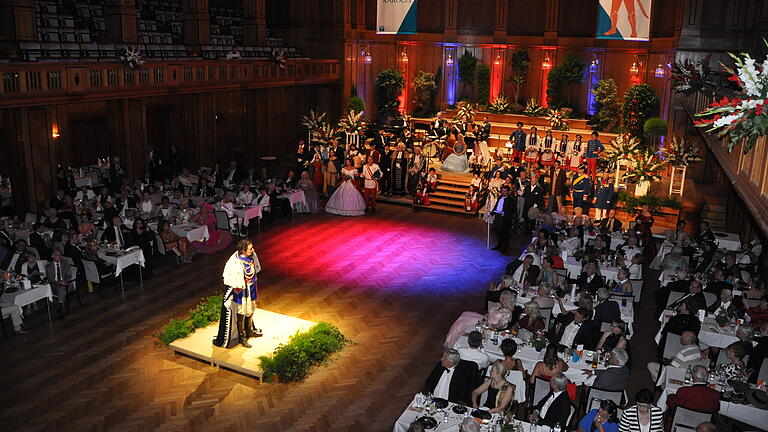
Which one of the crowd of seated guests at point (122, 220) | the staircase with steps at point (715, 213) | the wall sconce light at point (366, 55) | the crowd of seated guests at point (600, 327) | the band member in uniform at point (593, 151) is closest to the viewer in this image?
the crowd of seated guests at point (600, 327)

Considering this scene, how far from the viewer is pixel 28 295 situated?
9758mm

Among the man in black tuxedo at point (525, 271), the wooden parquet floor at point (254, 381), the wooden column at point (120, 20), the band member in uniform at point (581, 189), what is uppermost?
the wooden column at point (120, 20)

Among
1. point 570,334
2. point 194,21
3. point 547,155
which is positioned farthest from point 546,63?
point 570,334

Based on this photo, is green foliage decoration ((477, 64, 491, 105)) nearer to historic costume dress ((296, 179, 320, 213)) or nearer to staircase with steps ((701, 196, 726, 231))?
historic costume dress ((296, 179, 320, 213))

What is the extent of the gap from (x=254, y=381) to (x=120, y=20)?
11.8 meters

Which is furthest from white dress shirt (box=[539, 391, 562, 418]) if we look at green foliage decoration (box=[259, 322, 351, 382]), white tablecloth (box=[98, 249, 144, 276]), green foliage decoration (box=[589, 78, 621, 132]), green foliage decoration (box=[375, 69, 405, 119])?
green foliage decoration (box=[375, 69, 405, 119])

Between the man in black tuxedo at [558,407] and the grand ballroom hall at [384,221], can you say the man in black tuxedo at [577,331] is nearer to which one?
the grand ballroom hall at [384,221]

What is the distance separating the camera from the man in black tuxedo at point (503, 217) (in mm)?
14023

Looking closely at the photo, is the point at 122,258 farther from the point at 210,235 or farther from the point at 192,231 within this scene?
the point at 210,235

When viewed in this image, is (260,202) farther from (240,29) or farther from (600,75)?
(600,75)

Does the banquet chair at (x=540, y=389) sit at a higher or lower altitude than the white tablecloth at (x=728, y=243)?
lower

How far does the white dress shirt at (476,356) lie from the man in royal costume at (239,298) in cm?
289

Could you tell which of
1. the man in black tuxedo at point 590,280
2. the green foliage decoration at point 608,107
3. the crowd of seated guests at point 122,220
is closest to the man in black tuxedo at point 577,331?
the man in black tuxedo at point 590,280

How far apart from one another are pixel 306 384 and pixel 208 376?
1302 mm
